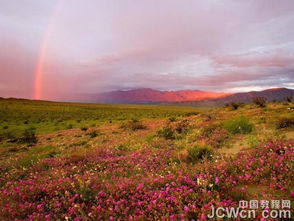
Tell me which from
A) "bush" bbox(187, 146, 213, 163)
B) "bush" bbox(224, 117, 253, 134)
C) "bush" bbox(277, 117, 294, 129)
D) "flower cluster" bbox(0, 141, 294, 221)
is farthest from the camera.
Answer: "bush" bbox(224, 117, 253, 134)

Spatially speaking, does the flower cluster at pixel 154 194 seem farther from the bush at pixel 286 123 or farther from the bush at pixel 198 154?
the bush at pixel 286 123

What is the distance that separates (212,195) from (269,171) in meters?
1.84

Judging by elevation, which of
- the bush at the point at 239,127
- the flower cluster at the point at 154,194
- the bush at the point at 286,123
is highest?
the bush at the point at 286,123

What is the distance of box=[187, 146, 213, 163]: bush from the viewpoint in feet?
20.5

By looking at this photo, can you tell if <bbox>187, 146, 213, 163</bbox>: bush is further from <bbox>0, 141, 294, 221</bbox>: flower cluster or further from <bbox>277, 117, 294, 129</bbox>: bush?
<bbox>277, 117, 294, 129</bbox>: bush

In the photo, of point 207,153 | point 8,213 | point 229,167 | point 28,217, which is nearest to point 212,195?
point 229,167

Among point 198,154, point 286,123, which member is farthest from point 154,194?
point 286,123

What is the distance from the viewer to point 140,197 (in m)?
4.02

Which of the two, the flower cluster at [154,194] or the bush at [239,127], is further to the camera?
the bush at [239,127]

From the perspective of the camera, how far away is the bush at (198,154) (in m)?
6.25

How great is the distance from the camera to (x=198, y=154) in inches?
252

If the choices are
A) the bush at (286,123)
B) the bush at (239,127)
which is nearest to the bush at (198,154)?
the bush at (239,127)

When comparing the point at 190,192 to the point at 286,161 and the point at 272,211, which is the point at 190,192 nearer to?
the point at 272,211

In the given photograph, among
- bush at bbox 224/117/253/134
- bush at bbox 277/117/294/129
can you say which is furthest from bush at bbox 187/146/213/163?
bush at bbox 277/117/294/129
